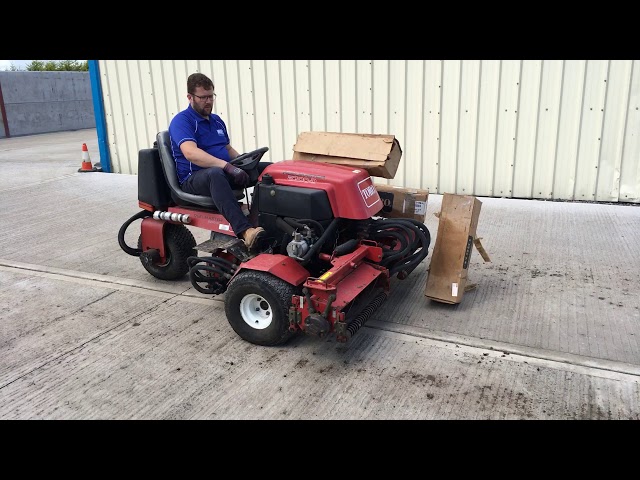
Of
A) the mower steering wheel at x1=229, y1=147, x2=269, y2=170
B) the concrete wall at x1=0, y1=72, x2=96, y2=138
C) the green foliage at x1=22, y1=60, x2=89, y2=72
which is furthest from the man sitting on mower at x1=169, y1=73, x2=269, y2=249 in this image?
the green foliage at x1=22, y1=60, x2=89, y2=72

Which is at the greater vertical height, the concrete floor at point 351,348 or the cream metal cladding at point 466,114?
the cream metal cladding at point 466,114

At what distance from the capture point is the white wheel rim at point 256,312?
363cm

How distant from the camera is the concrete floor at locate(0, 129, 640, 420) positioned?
301cm

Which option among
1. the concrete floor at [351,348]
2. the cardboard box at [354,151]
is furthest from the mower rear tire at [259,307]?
the cardboard box at [354,151]

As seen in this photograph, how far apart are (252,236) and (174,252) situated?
1.08 meters

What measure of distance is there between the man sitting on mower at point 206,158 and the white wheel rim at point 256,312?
0.44m

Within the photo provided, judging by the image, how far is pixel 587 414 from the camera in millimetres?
2879

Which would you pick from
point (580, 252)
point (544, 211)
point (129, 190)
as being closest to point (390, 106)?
point (544, 211)

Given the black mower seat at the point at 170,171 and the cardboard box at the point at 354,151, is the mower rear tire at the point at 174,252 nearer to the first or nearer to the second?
the black mower seat at the point at 170,171

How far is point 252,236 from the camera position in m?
3.88

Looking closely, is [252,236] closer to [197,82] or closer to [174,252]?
[174,252]

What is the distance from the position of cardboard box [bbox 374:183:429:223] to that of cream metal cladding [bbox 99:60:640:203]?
316cm

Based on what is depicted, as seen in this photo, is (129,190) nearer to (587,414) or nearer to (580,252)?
(580,252)

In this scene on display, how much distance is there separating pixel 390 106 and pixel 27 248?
4723mm
